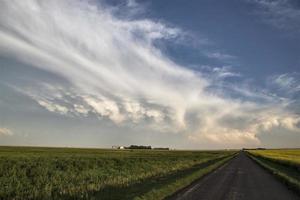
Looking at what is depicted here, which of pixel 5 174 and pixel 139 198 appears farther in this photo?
pixel 5 174

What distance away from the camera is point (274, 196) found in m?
19.1

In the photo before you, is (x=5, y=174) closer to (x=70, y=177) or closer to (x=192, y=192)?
(x=70, y=177)

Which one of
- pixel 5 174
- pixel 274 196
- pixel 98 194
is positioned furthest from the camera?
pixel 5 174

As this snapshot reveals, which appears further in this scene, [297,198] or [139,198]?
[297,198]

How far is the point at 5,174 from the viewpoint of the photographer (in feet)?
84.9

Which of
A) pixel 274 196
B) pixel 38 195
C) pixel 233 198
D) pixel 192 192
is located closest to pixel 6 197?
pixel 38 195

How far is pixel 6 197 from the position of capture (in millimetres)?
17531

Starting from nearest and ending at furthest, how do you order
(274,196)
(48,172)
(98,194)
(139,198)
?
(139,198), (98,194), (274,196), (48,172)

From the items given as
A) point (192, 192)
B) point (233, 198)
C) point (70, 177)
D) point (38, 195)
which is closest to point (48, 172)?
point (70, 177)

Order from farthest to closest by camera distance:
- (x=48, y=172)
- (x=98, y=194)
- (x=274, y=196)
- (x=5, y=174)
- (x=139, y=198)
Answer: (x=48, y=172), (x=5, y=174), (x=274, y=196), (x=98, y=194), (x=139, y=198)

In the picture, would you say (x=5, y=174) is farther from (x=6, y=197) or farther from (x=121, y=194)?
(x=121, y=194)

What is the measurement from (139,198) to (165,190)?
349cm

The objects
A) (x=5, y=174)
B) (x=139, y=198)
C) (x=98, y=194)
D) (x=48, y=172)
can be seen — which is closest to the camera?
(x=139, y=198)

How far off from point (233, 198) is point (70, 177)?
13.9m
